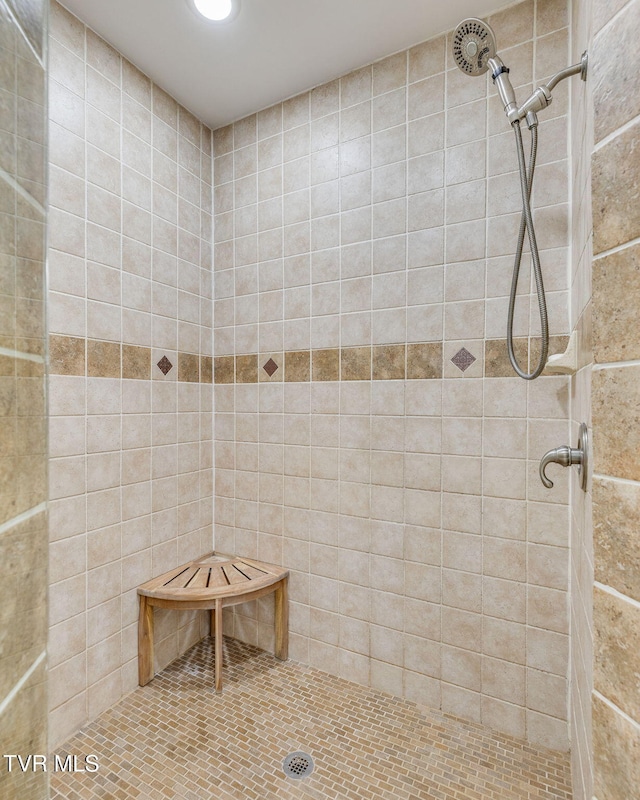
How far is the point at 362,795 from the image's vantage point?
1.26 meters

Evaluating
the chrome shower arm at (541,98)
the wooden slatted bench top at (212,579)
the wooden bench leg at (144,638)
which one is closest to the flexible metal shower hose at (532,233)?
the chrome shower arm at (541,98)

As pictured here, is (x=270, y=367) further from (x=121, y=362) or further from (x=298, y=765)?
(x=298, y=765)

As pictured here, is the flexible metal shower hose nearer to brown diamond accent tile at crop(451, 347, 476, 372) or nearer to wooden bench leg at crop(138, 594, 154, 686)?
brown diamond accent tile at crop(451, 347, 476, 372)

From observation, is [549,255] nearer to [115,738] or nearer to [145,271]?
[145,271]

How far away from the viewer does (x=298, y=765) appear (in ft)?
4.47

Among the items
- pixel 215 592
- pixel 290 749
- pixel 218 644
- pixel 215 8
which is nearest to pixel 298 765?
pixel 290 749

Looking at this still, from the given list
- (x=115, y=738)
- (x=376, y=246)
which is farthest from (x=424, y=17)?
(x=115, y=738)

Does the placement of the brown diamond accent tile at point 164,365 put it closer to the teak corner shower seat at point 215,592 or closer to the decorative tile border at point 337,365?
the decorative tile border at point 337,365

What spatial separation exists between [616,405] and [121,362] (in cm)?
167

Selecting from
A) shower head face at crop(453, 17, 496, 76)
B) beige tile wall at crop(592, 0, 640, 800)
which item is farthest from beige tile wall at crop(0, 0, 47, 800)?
shower head face at crop(453, 17, 496, 76)

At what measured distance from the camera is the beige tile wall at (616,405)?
53 centimetres

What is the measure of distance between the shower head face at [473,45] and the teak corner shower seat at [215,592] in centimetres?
198

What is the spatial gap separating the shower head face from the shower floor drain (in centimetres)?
221

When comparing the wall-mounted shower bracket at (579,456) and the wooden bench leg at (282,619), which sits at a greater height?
the wall-mounted shower bracket at (579,456)
